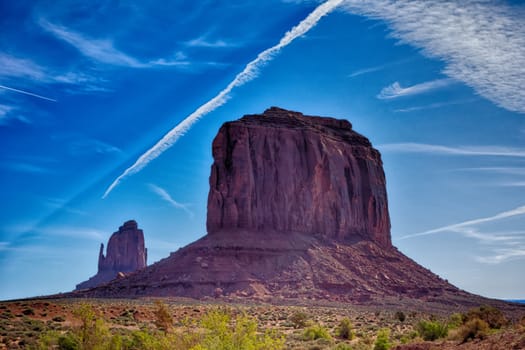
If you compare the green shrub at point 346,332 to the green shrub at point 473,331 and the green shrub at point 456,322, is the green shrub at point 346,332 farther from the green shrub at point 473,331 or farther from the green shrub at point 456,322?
the green shrub at point 473,331

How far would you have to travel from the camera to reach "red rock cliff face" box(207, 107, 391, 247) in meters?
69.5

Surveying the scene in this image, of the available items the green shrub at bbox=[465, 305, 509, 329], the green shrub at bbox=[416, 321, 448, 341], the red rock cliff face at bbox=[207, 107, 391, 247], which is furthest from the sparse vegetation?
the red rock cliff face at bbox=[207, 107, 391, 247]

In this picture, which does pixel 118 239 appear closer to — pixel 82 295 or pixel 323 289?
pixel 82 295

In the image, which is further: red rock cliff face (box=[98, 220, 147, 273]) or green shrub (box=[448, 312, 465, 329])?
red rock cliff face (box=[98, 220, 147, 273])

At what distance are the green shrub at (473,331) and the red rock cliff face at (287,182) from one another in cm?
4920

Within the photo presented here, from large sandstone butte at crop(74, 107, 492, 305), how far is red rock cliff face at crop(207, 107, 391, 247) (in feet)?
0.49

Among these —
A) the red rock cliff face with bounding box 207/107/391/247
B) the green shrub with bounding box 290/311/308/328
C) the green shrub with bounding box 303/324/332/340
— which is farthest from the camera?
the red rock cliff face with bounding box 207/107/391/247

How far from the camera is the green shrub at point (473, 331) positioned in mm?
18109

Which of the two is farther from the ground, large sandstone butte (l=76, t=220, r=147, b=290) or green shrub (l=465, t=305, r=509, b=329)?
large sandstone butte (l=76, t=220, r=147, b=290)

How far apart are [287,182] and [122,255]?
84447 millimetres

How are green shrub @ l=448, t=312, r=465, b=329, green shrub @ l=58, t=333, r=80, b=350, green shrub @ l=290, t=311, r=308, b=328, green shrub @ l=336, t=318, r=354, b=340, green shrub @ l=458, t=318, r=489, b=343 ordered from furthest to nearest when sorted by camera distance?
green shrub @ l=290, t=311, r=308, b=328 < green shrub @ l=336, t=318, r=354, b=340 < green shrub @ l=448, t=312, r=465, b=329 < green shrub @ l=58, t=333, r=80, b=350 < green shrub @ l=458, t=318, r=489, b=343

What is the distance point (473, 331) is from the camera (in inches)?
734

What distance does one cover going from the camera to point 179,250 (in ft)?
211

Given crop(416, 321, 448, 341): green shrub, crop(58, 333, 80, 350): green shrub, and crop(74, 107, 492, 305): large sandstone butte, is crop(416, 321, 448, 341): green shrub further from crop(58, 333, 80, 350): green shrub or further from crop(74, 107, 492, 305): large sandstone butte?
crop(74, 107, 492, 305): large sandstone butte
